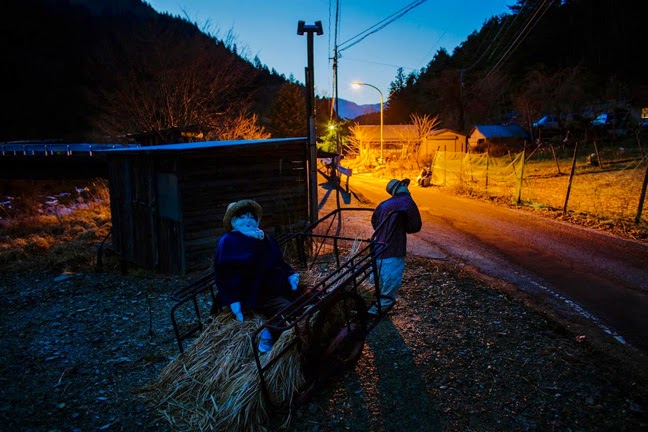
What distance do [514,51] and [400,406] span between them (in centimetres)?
6036

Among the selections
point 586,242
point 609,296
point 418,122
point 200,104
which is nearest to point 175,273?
point 609,296

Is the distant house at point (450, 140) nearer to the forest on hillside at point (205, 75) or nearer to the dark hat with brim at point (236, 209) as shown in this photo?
the forest on hillside at point (205, 75)

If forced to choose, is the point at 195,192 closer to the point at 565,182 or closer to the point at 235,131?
the point at 235,131

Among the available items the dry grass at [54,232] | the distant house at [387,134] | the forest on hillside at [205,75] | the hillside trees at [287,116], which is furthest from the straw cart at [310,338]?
the distant house at [387,134]

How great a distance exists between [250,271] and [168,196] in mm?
5606

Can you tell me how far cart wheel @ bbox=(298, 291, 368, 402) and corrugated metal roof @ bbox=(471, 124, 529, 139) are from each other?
43.2 metres

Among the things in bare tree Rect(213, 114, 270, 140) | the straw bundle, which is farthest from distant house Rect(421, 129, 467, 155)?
the straw bundle

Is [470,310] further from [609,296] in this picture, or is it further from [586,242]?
[586,242]

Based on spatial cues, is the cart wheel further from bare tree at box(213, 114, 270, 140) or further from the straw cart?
bare tree at box(213, 114, 270, 140)

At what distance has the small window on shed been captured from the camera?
8172 mm

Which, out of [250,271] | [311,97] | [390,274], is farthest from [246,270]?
[311,97]

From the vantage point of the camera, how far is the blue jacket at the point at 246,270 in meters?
3.46

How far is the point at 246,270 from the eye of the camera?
3.51 metres

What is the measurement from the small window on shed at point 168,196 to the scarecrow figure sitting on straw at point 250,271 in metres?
4.86
